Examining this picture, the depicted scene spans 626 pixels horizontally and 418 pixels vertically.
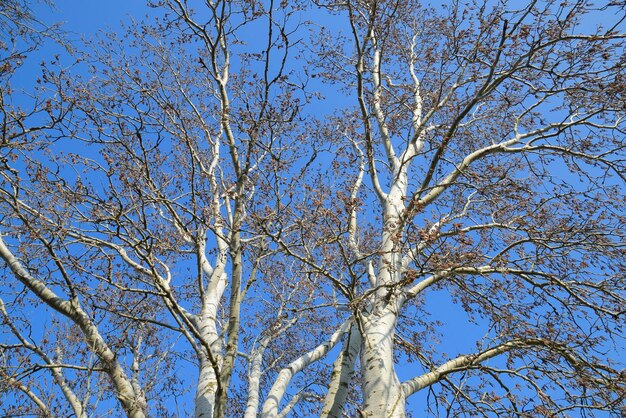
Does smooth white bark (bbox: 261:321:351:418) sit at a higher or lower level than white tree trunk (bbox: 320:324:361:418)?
higher

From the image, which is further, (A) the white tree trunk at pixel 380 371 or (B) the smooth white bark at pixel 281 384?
(B) the smooth white bark at pixel 281 384

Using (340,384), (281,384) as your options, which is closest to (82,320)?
(340,384)

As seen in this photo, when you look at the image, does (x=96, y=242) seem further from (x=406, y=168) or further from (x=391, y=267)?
(x=406, y=168)

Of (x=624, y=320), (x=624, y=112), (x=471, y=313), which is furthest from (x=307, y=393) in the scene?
(x=624, y=112)

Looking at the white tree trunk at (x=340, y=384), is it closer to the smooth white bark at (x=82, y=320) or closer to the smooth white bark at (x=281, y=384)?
the smooth white bark at (x=281, y=384)

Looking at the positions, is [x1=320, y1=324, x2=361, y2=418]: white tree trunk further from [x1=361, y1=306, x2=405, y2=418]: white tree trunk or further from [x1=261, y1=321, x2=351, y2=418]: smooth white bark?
[x1=261, y1=321, x2=351, y2=418]: smooth white bark

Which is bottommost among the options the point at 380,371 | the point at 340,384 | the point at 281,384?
the point at 380,371

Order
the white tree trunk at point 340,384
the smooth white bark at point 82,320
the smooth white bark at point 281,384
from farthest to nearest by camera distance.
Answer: the smooth white bark at point 281,384 < the white tree trunk at point 340,384 < the smooth white bark at point 82,320

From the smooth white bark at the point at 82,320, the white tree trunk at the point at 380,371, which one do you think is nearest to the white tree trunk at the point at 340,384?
the white tree trunk at the point at 380,371

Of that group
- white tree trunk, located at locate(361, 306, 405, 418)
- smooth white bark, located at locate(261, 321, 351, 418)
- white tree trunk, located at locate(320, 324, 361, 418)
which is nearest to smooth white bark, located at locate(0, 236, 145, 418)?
white tree trunk, located at locate(320, 324, 361, 418)

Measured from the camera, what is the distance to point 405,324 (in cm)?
917

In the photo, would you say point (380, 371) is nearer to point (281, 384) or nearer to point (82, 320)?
point (281, 384)

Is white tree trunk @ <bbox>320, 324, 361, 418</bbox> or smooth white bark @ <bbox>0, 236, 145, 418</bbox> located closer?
smooth white bark @ <bbox>0, 236, 145, 418</bbox>

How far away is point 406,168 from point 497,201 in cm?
146
